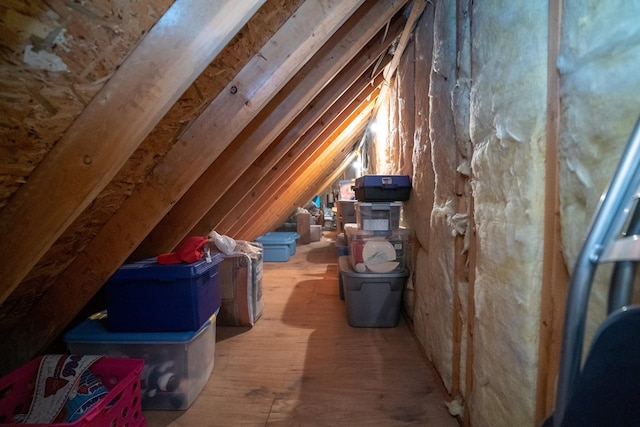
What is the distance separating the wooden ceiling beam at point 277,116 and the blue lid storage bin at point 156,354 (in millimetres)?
597

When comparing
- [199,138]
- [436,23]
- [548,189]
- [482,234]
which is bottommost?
[482,234]

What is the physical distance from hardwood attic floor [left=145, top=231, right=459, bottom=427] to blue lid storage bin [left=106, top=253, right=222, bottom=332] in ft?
1.37

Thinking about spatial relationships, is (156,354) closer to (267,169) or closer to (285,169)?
(267,169)

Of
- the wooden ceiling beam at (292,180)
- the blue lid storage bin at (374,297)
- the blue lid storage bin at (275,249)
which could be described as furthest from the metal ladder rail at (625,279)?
the blue lid storage bin at (275,249)

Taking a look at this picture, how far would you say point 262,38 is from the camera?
1248mm

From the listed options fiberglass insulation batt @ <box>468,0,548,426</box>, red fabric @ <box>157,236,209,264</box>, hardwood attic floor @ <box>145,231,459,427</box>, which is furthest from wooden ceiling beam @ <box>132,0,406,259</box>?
hardwood attic floor @ <box>145,231,459,427</box>

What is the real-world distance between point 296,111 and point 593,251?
150cm

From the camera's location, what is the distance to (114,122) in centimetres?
82

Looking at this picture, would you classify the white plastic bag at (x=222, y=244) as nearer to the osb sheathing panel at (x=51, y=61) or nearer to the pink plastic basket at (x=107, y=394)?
the pink plastic basket at (x=107, y=394)

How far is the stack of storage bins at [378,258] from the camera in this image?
2256 millimetres

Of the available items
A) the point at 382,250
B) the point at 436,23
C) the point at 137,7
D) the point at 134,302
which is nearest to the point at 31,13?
the point at 137,7

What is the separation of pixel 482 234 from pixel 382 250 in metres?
1.16

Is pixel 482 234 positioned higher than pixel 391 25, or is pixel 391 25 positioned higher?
pixel 391 25

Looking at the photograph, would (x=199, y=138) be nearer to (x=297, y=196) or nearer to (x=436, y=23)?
(x=436, y=23)
